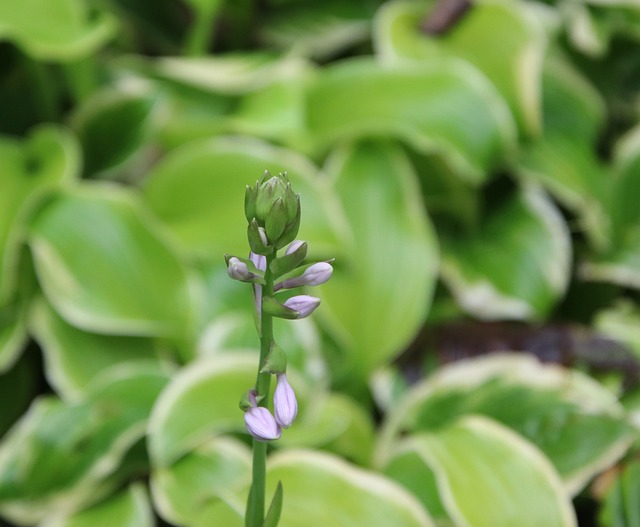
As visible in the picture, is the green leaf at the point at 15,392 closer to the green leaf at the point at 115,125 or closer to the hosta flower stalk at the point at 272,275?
the green leaf at the point at 115,125

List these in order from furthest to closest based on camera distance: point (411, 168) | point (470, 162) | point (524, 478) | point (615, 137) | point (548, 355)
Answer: point (615, 137)
point (411, 168)
point (470, 162)
point (548, 355)
point (524, 478)

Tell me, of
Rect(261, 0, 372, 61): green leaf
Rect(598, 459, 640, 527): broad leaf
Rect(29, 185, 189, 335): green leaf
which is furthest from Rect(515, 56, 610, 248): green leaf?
Rect(29, 185, 189, 335): green leaf

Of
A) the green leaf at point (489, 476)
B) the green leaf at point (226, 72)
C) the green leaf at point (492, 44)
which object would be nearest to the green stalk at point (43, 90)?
the green leaf at point (226, 72)

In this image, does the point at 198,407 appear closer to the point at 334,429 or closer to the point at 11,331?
the point at 334,429

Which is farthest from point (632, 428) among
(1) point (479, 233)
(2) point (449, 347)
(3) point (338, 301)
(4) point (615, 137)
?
(4) point (615, 137)

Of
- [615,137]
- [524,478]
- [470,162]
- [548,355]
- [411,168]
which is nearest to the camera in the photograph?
[524,478]

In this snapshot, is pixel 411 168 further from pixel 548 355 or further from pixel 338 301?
pixel 548 355

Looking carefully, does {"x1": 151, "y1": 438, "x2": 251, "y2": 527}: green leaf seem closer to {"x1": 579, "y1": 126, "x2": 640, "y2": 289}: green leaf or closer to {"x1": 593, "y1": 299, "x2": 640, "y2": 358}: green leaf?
{"x1": 593, "y1": 299, "x2": 640, "y2": 358}: green leaf
